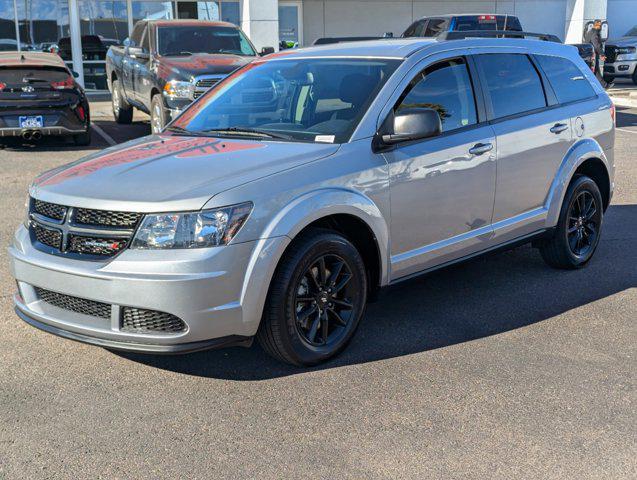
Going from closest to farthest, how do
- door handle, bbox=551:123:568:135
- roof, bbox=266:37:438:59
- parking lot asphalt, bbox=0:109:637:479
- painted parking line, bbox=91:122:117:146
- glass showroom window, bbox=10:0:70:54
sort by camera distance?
parking lot asphalt, bbox=0:109:637:479, roof, bbox=266:37:438:59, door handle, bbox=551:123:568:135, painted parking line, bbox=91:122:117:146, glass showroom window, bbox=10:0:70:54

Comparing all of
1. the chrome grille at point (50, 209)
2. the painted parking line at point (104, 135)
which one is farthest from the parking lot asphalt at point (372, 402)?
the painted parking line at point (104, 135)

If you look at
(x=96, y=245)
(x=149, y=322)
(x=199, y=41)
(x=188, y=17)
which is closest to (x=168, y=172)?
(x=96, y=245)

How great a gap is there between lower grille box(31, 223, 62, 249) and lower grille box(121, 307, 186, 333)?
570 millimetres

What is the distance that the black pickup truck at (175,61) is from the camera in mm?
11938

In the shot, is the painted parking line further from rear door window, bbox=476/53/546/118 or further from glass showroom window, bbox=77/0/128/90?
rear door window, bbox=476/53/546/118

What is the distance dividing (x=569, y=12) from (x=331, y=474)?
2834 centimetres

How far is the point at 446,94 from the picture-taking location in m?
5.36

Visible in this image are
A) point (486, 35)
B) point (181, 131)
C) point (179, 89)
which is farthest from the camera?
point (179, 89)

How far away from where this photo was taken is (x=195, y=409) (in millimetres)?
4082

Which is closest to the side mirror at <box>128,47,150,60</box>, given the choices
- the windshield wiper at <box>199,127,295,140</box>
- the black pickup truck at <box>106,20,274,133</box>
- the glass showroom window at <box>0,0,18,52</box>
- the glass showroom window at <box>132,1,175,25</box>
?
the black pickup truck at <box>106,20,274,133</box>

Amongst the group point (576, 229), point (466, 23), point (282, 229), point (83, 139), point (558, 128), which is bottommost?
point (83, 139)

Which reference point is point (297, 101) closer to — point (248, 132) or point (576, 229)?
point (248, 132)

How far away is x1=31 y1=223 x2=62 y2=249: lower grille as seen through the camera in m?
4.29

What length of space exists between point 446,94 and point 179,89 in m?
7.26
